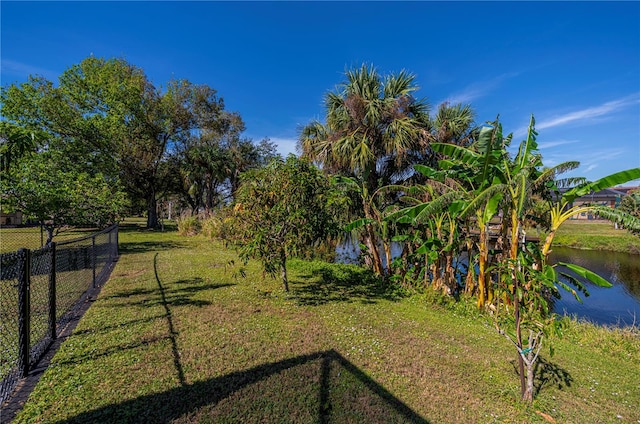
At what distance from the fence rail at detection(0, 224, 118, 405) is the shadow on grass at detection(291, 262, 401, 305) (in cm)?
411

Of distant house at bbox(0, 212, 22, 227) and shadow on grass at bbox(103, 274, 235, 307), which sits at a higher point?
distant house at bbox(0, 212, 22, 227)

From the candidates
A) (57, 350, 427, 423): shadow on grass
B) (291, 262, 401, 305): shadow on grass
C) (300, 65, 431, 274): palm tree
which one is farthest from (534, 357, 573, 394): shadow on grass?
(300, 65, 431, 274): palm tree

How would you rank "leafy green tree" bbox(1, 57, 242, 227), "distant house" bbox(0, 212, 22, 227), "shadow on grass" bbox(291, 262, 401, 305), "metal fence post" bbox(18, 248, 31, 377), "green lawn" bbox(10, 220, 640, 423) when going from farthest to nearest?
1. "distant house" bbox(0, 212, 22, 227)
2. "leafy green tree" bbox(1, 57, 242, 227)
3. "shadow on grass" bbox(291, 262, 401, 305)
4. "metal fence post" bbox(18, 248, 31, 377)
5. "green lawn" bbox(10, 220, 640, 423)

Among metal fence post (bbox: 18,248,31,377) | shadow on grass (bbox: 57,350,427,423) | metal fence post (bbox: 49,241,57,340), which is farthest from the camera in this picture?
metal fence post (bbox: 49,241,57,340)

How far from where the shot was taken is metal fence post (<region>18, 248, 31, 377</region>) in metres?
3.30

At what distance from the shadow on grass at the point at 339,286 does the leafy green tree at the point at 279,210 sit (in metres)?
1.36

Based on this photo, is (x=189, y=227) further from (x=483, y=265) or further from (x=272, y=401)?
(x=272, y=401)

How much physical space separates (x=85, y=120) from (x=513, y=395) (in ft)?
79.4

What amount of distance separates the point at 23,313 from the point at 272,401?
9.83ft

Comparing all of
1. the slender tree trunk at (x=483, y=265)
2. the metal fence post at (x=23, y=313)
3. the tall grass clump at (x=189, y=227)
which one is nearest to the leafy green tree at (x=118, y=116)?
the tall grass clump at (x=189, y=227)

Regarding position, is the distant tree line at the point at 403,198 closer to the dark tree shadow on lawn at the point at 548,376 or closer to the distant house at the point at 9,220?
the dark tree shadow on lawn at the point at 548,376

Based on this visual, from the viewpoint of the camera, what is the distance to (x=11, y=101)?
17.5m

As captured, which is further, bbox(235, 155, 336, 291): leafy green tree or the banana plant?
bbox(235, 155, 336, 291): leafy green tree

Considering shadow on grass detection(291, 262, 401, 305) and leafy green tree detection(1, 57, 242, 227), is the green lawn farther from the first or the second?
leafy green tree detection(1, 57, 242, 227)
